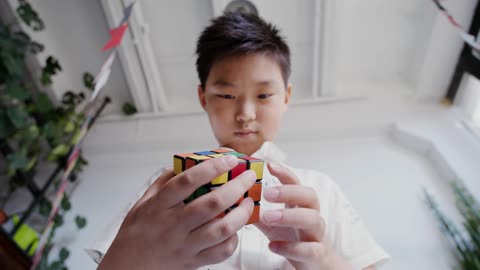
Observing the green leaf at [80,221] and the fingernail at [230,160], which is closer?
the fingernail at [230,160]

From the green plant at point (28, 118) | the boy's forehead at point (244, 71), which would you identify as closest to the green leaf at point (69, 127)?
the green plant at point (28, 118)

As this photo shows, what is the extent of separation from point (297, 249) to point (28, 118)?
133cm

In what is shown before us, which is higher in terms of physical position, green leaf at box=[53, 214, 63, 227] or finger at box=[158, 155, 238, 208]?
finger at box=[158, 155, 238, 208]

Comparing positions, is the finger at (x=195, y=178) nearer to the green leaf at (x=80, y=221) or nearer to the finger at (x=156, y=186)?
the finger at (x=156, y=186)

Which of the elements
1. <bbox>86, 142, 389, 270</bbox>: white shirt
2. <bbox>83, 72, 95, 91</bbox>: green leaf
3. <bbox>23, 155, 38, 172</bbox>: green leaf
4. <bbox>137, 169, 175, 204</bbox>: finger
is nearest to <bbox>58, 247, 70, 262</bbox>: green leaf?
<bbox>23, 155, 38, 172</bbox>: green leaf

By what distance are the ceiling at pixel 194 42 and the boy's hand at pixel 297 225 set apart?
0.90m

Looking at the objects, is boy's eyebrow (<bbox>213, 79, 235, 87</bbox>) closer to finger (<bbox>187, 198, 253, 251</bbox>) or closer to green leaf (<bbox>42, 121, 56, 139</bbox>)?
finger (<bbox>187, 198, 253, 251</bbox>)

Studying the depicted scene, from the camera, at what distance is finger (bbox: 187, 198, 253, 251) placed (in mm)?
327

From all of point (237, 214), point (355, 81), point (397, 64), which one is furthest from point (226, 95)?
point (397, 64)

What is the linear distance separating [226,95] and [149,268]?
1.32ft

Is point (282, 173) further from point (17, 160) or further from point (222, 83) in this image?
point (17, 160)

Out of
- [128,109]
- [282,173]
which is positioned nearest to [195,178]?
[282,173]

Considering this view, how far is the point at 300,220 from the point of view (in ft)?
1.32

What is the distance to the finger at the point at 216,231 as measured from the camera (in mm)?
327
